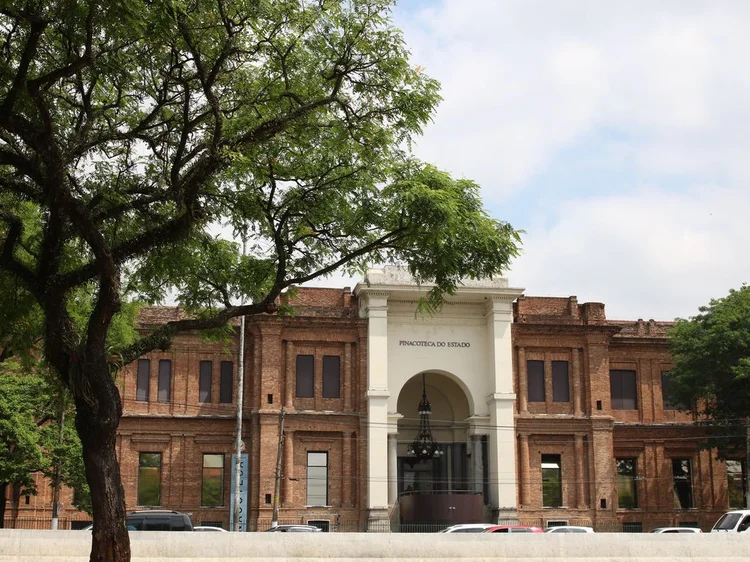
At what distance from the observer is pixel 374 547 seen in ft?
71.5

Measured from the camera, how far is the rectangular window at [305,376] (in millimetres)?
46281

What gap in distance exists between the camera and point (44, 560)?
67.5ft

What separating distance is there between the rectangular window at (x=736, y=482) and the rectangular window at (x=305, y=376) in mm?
21665

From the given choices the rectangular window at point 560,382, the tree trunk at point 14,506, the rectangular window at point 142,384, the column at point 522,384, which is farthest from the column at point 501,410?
the tree trunk at point 14,506

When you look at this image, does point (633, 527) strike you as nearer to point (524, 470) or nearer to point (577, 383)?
point (524, 470)

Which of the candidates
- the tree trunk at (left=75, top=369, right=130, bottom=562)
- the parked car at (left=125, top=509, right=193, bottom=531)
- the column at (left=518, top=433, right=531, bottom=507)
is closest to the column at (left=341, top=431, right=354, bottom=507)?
the column at (left=518, top=433, right=531, bottom=507)

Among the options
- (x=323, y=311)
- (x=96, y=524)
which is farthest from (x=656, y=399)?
(x=96, y=524)

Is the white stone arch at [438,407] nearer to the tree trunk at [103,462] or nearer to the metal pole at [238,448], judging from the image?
the metal pole at [238,448]

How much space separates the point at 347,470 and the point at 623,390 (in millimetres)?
14912

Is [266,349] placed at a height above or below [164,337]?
above

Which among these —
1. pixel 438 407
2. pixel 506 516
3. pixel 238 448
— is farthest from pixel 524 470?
pixel 238 448

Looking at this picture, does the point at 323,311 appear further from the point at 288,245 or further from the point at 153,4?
the point at 153,4

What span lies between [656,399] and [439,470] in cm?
1162

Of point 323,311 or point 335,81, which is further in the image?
point 323,311
